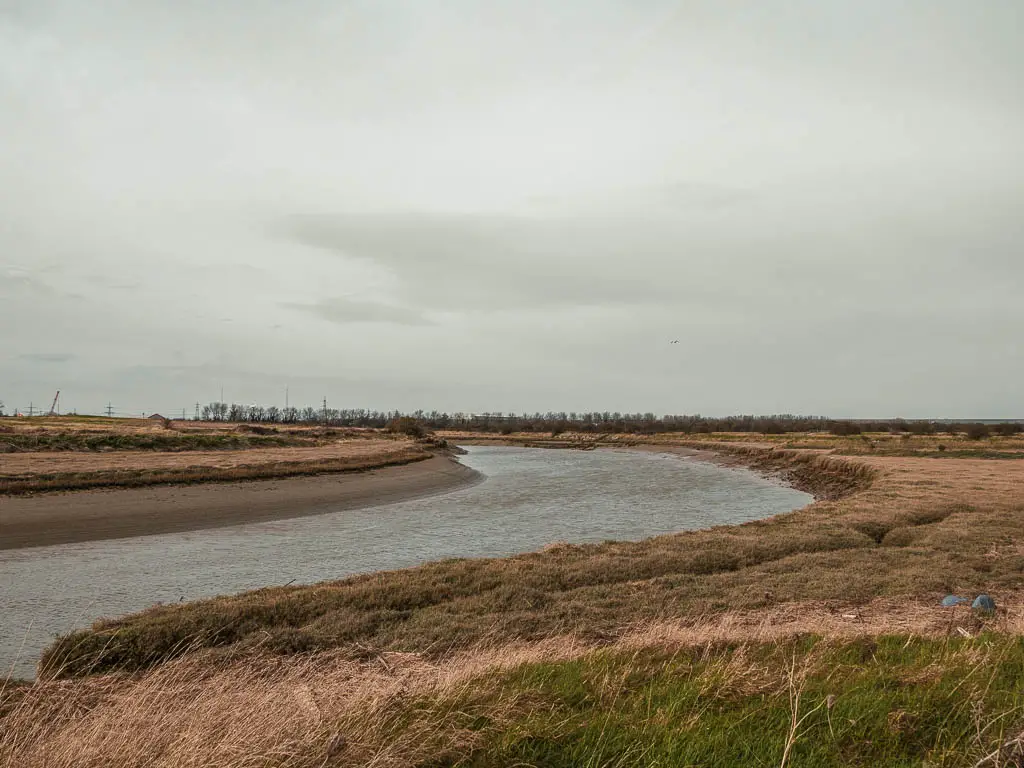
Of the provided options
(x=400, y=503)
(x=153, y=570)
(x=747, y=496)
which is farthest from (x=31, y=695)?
(x=747, y=496)

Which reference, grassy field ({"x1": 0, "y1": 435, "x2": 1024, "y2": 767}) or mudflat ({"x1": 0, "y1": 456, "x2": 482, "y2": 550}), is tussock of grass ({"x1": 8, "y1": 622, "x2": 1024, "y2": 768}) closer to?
grassy field ({"x1": 0, "y1": 435, "x2": 1024, "y2": 767})

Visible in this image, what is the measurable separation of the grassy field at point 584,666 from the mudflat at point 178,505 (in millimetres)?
14722

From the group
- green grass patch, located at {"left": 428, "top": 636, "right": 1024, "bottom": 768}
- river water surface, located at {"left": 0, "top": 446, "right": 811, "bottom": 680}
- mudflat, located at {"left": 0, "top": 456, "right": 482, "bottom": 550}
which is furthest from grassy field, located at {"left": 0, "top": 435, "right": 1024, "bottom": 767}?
mudflat, located at {"left": 0, "top": 456, "right": 482, "bottom": 550}

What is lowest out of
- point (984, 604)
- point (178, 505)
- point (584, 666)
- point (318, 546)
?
point (318, 546)

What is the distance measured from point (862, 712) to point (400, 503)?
32339 millimetres

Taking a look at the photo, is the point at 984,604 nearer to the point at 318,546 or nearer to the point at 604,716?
the point at 604,716

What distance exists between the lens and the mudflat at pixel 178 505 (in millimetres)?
24078

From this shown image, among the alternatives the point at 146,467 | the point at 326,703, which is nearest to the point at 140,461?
the point at 146,467

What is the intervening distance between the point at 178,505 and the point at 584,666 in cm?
2827

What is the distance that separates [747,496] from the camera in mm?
38812

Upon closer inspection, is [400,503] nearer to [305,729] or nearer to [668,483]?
[668,483]

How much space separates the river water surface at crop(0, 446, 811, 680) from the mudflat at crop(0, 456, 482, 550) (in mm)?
1544

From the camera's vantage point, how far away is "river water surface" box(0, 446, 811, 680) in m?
14.7

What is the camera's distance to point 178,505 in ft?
98.1
